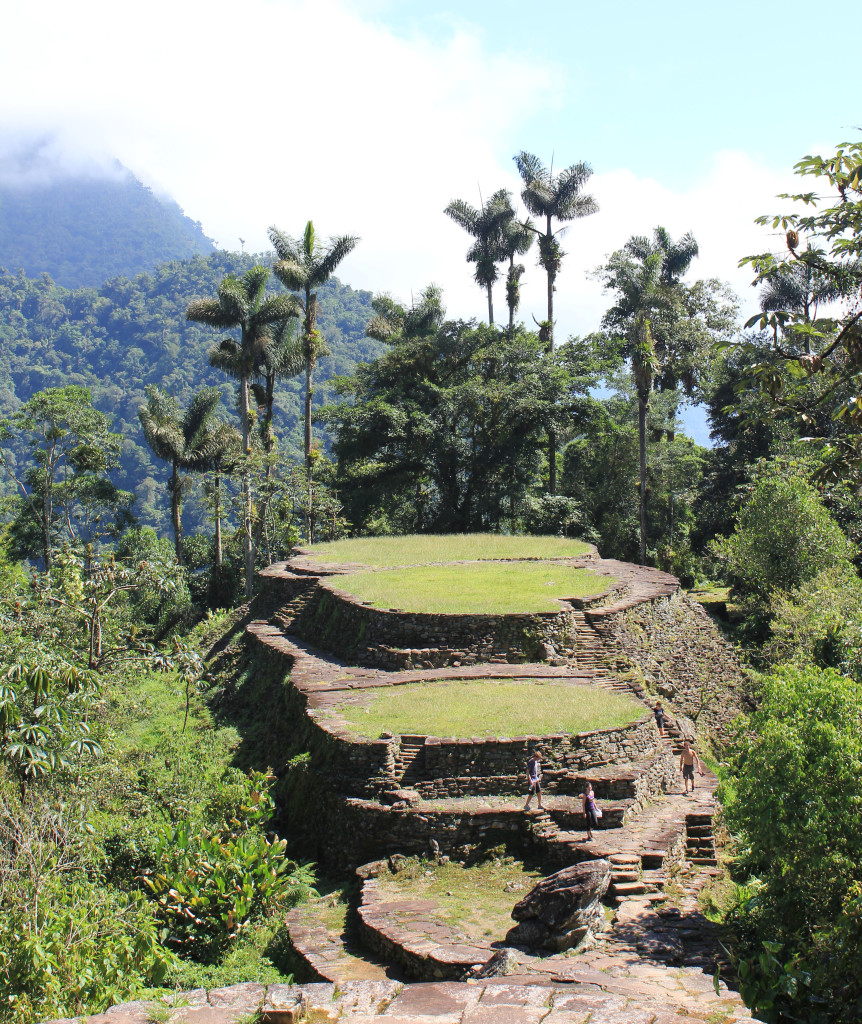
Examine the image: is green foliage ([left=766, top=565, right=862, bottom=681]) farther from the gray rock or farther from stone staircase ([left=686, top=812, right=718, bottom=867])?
the gray rock

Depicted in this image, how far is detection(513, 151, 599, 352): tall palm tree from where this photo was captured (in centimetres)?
4062

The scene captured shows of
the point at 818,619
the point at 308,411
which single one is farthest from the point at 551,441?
the point at 818,619

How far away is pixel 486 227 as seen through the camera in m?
44.6

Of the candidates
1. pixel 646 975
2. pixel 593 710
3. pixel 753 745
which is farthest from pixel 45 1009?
pixel 593 710

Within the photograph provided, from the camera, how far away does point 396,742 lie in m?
12.9

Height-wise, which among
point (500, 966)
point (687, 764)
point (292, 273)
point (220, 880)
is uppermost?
point (292, 273)

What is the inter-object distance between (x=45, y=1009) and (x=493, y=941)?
4475 millimetres

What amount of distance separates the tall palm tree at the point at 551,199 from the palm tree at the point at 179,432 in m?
16.0

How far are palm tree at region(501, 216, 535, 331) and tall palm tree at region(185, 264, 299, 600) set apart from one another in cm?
1271

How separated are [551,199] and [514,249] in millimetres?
4224

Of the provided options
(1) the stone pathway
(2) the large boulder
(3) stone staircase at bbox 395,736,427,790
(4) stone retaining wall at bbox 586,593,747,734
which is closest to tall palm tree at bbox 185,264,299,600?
(4) stone retaining wall at bbox 586,593,747,734

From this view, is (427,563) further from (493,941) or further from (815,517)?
(493,941)

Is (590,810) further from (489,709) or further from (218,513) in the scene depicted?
(218,513)

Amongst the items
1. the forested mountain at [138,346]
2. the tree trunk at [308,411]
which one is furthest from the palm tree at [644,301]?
the forested mountain at [138,346]
